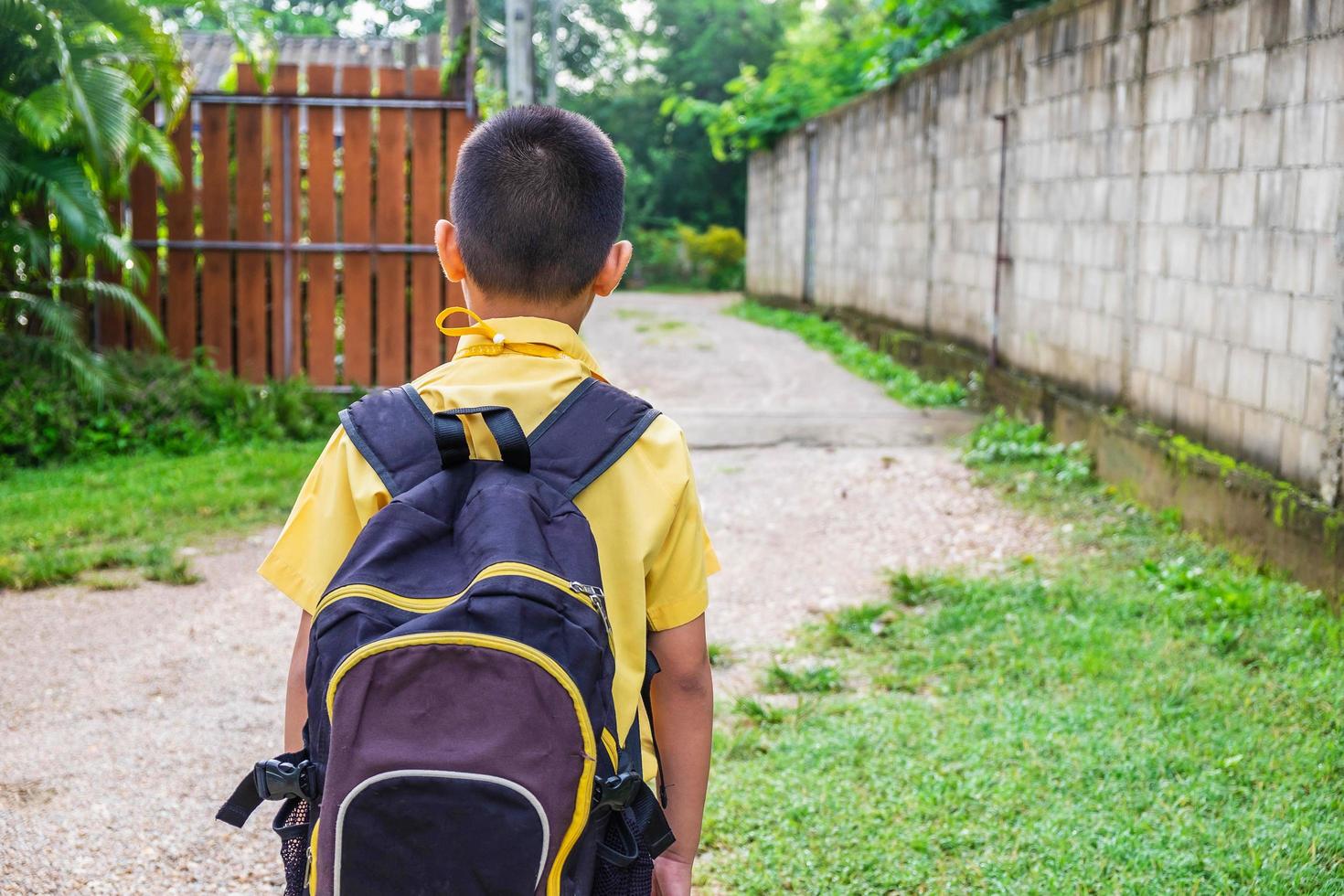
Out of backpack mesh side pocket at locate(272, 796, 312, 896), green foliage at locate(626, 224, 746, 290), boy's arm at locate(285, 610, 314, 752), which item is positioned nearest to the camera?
backpack mesh side pocket at locate(272, 796, 312, 896)

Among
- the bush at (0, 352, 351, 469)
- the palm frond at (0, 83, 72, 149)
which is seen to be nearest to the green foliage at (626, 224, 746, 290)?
the bush at (0, 352, 351, 469)

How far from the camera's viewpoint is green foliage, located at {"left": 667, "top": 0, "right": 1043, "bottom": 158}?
12008mm

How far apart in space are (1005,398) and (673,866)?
763 cm

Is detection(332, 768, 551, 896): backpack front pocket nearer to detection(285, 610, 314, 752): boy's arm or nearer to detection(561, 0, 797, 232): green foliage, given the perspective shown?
detection(285, 610, 314, 752): boy's arm

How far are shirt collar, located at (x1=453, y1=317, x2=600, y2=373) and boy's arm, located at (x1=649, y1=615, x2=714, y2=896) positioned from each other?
1.29 ft

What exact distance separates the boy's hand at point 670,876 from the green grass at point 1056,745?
1.34m

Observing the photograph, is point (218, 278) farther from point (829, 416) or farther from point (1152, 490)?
point (1152, 490)

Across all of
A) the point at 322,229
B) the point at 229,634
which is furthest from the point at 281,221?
the point at 229,634

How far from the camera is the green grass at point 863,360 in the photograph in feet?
32.7

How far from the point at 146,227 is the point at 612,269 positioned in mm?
7713

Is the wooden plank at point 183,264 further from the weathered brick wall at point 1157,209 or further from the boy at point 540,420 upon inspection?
the boy at point 540,420

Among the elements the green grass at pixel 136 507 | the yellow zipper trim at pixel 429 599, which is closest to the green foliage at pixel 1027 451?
the green grass at pixel 136 507

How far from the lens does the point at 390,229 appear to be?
8.67 m

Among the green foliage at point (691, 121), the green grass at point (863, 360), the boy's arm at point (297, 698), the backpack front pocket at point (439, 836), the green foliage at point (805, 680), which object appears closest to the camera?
the backpack front pocket at point (439, 836)
